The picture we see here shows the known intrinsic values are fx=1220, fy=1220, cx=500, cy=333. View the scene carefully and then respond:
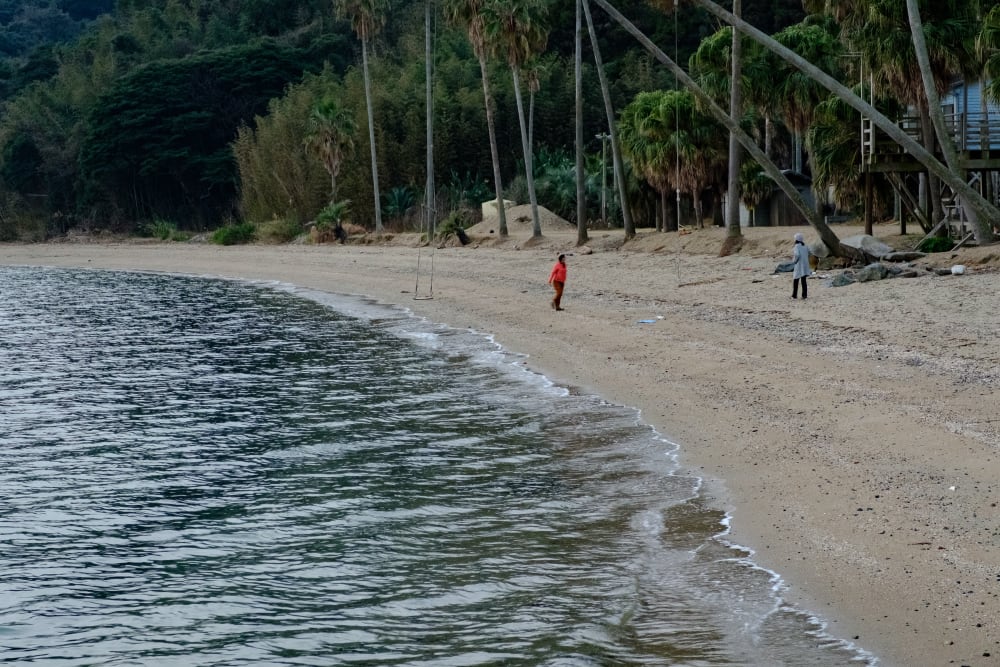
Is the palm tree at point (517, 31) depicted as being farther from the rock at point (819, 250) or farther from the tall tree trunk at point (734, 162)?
the rock at point (819, 250)

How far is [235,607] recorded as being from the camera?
9336mm

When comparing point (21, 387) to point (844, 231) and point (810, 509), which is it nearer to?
point (810, 509)

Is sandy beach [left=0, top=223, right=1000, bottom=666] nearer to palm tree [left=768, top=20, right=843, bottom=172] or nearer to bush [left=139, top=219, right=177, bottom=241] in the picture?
palm tree [left=768, top=20, right=843, bottom=172]

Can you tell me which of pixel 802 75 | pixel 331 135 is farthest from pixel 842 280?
pixel 331 135

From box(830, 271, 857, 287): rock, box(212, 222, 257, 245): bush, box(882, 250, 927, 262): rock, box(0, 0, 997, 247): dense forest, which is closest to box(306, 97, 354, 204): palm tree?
box(0, 0, 997, 247): dense forest

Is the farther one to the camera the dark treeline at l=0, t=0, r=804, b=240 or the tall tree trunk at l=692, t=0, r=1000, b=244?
the dark treeline at l=0, t=0, r=804, b=240

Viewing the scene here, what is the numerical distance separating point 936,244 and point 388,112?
139 ft

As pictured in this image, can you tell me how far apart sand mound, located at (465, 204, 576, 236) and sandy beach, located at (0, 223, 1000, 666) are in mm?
17144

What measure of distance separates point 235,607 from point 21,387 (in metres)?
14.7

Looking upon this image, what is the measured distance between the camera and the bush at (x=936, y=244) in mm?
28398

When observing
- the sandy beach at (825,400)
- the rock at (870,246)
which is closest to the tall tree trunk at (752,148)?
the rock at (870,246)

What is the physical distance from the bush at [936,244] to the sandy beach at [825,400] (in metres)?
1.98

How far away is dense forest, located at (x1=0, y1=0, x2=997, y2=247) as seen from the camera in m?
39.3

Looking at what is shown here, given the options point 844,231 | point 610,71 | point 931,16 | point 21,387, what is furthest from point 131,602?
point 610,71
